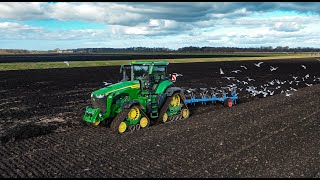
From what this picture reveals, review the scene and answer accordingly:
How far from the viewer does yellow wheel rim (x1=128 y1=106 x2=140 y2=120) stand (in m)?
11.0

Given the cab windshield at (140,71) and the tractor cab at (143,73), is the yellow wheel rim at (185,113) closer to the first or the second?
the tractor cab at (143,73)

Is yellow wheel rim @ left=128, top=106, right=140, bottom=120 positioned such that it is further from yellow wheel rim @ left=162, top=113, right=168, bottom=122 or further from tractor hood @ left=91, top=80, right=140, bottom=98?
yellow wheel rim @ left=162, top=113, right=168, bottom=122

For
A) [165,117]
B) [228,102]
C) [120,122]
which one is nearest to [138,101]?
[120,122]

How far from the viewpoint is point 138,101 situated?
11250mm

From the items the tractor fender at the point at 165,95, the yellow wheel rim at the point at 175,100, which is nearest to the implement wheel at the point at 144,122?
the tractor fender at the point at 165,95

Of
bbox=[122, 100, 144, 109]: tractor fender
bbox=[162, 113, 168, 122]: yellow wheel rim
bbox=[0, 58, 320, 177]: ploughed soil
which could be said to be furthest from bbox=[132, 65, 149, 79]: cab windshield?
bbox=[0, 58, 320, 177]: ploughed soil

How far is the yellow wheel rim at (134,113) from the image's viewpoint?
11.0 meters

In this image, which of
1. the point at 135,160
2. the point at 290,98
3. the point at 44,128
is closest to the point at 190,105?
the point at 290,98

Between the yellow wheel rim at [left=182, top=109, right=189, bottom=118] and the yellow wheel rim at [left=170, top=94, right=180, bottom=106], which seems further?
the yellow wheel rim at [left=182, top=109, right=189, bottom=118]

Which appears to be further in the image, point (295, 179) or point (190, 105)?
point (190, 105)

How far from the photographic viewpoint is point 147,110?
39.1ft

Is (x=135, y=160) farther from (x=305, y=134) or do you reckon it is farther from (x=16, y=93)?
(x=16, y=93)

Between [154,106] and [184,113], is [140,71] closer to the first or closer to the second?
[154,106]

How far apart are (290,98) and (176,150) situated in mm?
10967
